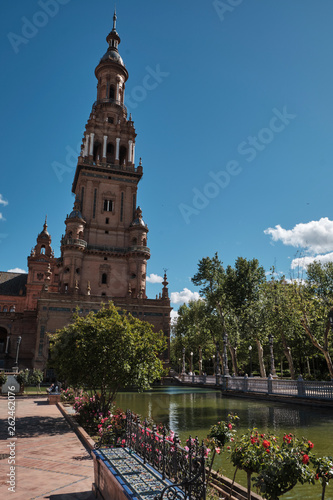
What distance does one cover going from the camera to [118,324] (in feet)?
45.7

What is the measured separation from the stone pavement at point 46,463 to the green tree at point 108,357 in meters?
1.91

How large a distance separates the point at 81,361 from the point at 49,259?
181 ft

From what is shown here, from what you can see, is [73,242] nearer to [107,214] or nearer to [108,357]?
[107,214]

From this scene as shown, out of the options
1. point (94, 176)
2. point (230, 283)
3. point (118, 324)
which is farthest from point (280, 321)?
point (94, 176)

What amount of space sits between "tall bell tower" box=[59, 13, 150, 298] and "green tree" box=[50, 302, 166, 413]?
1261 inches

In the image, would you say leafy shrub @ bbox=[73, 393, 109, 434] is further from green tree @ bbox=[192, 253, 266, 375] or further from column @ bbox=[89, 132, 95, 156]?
column @ bbox=[89, 132, 95, 156]

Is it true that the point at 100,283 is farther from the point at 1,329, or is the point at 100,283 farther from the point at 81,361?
the point at 81,361

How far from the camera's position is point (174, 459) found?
488 cm

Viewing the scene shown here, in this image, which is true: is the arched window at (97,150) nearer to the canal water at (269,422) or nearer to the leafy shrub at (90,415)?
the canal water at (269,422)

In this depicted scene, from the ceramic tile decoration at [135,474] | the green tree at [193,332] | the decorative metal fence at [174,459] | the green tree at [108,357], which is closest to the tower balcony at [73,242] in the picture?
the green tree at [193,332]

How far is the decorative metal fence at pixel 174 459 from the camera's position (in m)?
4.26

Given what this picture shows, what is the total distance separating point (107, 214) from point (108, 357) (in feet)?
133

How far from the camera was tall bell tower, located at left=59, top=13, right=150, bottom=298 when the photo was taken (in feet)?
159

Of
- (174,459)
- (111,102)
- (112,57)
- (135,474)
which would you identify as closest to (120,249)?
(111,102)
